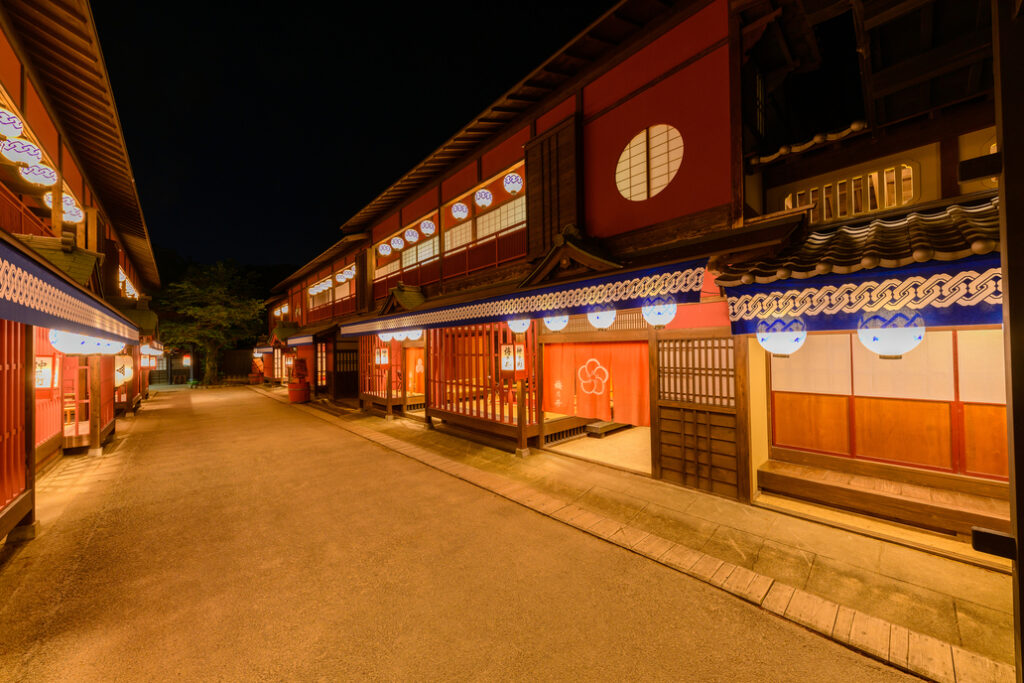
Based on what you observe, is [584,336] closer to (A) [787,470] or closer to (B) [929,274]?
(A) [787,470]

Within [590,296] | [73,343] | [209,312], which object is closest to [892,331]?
[590,296]

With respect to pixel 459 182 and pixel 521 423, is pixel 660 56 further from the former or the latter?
pixel 521 423

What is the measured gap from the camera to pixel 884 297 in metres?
4.38

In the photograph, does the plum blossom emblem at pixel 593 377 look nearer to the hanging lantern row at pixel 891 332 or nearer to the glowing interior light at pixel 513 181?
the hanging lantern row at pixel 891 332

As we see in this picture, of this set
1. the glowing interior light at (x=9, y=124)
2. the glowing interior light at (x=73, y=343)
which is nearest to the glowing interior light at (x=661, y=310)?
the glowing interior light at (x=73, y=343)

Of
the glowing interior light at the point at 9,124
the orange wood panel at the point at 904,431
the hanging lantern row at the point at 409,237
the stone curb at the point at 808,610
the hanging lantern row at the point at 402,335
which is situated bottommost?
the stone curb at the point at 808,610

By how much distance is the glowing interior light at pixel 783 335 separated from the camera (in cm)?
500

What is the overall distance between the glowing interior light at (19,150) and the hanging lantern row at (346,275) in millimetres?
13459

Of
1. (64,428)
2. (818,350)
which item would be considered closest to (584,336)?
(818,350)

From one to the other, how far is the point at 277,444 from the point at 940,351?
14.4m

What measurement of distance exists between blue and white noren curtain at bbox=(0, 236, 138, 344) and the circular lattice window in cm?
901

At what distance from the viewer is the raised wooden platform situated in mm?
4988

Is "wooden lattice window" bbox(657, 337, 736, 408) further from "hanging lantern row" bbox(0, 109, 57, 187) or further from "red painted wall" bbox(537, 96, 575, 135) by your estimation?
"hanging lantern row" bbox(0, 109, 57, 187)

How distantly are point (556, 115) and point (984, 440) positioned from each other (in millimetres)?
10027
